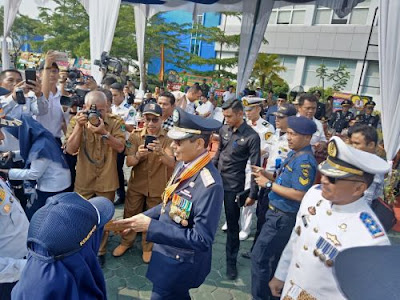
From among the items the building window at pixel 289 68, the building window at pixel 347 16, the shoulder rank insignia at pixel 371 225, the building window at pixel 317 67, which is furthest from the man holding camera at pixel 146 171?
the building window at pixel 289 68

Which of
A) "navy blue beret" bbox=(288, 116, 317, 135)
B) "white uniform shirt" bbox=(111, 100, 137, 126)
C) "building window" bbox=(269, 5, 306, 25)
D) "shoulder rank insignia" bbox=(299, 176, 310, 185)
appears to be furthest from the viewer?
"building window" bbox=(269, 5, 306, 25)

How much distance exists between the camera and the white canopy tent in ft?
14.9

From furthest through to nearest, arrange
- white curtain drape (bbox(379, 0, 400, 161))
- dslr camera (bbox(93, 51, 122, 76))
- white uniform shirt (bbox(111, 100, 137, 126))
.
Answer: dslr camera (bbox(93, 51, 122, 76)) < white uniform shirt (bbox(111, 100, 137, 126)) < white curtain drape (bbox(379, 0, 400, 161))

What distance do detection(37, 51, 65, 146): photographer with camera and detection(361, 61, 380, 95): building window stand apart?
74.0 ft

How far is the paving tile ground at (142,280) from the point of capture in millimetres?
3225

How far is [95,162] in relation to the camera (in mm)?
3486

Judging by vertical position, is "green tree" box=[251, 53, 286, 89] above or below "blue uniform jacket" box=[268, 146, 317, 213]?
above

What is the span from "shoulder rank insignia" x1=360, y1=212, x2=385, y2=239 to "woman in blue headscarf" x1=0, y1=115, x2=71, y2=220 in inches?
→ 109

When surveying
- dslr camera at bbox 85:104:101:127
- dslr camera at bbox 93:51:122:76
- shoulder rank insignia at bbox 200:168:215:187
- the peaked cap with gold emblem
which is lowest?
shoulder rank insignia at bbox 200:168:215:187

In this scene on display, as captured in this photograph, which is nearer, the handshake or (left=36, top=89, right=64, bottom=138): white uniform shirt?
the handshake

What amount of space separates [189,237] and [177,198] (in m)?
0.33

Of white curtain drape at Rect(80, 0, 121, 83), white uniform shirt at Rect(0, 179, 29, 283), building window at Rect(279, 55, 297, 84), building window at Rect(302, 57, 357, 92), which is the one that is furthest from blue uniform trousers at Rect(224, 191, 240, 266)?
building window at Rect(279, 55, 297, 84)

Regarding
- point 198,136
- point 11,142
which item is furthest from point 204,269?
point 11,142

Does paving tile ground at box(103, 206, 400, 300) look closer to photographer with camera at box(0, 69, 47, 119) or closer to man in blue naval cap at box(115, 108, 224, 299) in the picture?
man in blue naval cap at box(115, 108, 224, 299)
